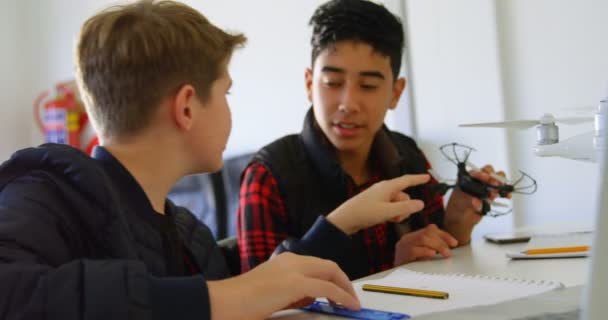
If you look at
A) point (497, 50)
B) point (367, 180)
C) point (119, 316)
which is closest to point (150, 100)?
point (119, 316)

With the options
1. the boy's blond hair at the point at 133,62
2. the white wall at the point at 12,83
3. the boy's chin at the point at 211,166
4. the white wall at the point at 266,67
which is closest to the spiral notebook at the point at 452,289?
the boy's chin at the point at 211,166

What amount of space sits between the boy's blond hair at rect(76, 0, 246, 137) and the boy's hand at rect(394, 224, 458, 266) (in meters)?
0.43

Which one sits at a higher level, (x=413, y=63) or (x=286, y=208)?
(x=413, y=63)

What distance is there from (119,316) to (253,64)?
6.67ft

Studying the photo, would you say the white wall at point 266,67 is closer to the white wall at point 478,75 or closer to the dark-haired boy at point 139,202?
the white wall at point 478,75

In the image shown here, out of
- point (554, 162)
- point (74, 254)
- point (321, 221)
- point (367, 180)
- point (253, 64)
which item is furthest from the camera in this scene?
point (253, 64)

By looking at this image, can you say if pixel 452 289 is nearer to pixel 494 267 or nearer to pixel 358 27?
pixel 494 267

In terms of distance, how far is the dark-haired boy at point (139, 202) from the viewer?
1.82 feet

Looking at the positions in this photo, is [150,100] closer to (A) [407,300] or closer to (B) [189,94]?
(B) [189,94]

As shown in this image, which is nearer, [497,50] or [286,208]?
[286,208]

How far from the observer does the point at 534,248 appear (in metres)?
1.05

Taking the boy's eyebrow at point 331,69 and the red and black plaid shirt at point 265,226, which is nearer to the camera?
the red and black plaid shirt at point 265,226

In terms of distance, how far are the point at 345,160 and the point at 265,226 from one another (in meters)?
0.27

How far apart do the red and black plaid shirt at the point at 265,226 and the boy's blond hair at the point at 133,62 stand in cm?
35
